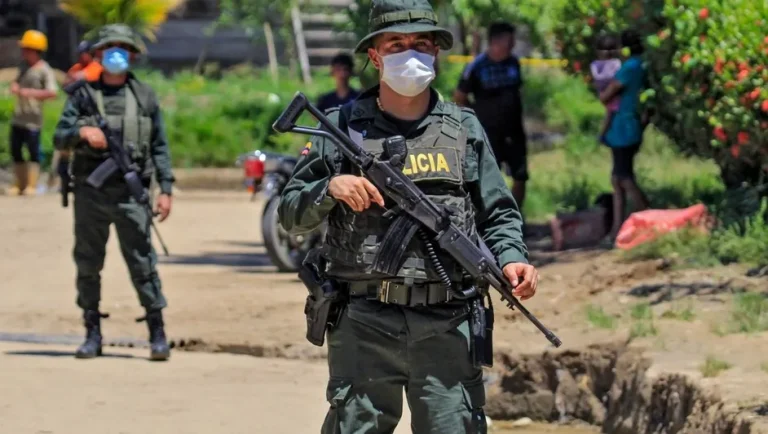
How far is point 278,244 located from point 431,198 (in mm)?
7629

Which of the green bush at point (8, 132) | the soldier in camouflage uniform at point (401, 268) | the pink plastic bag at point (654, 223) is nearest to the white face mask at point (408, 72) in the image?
the soldier in camouflage uniform at point (401, 268)

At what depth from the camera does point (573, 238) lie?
1271 cm

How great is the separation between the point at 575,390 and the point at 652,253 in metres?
2.59

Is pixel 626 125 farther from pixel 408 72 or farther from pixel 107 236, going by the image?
pixel 408 72

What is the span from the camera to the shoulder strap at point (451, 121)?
500 centimetres

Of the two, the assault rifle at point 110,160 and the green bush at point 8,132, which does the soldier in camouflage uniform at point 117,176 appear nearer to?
the assault rifle at point 110,160

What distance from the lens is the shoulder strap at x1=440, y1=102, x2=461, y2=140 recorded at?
5.00 meters

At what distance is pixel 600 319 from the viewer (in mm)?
9227

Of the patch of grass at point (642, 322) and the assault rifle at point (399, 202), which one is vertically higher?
the assault rifle at point (399, 202)

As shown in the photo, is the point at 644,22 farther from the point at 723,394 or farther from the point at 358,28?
the point at 723,394

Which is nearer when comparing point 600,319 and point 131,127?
point 131,127

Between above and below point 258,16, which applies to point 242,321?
below

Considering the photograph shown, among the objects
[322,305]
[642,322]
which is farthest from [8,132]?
[322,305]

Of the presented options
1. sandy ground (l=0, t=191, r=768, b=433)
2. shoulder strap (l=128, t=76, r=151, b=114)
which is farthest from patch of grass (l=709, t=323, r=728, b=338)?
shoulder strap (l=128, t=76, r=151, b=114)
